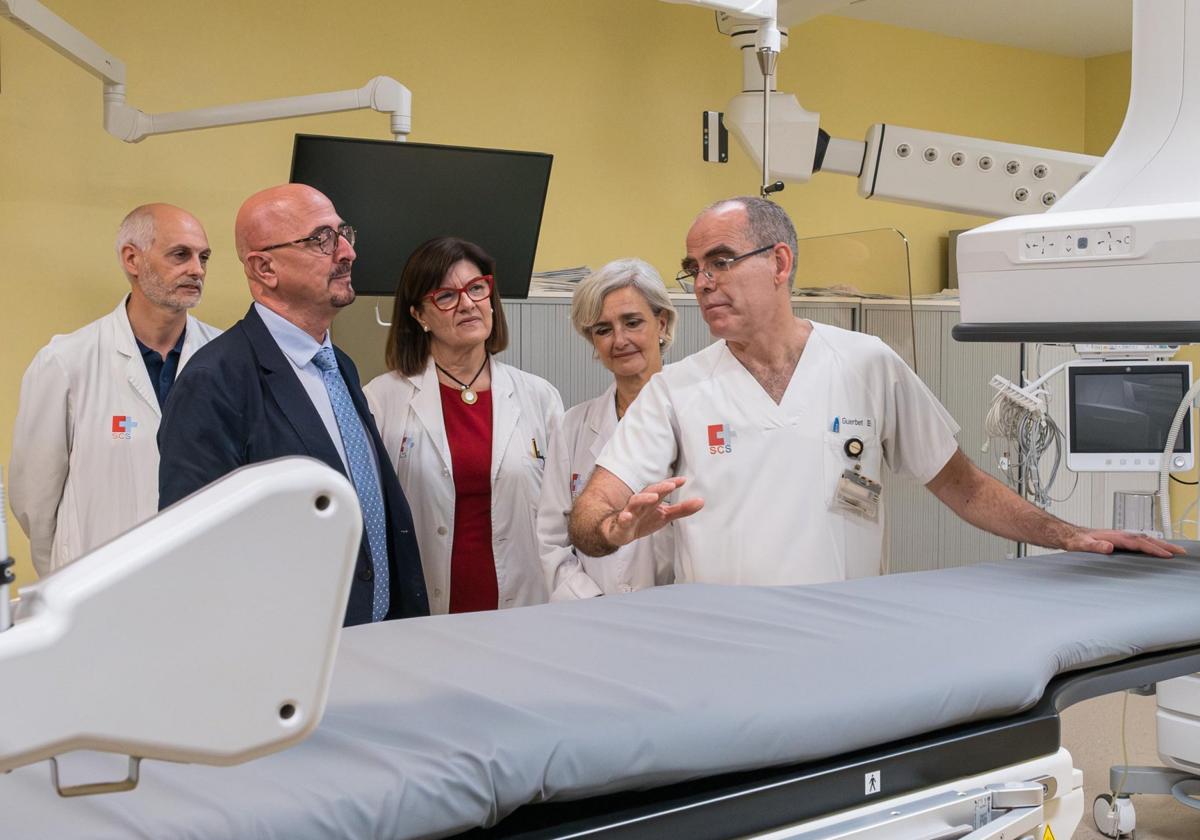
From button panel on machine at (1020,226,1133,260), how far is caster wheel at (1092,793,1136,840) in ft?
5.54

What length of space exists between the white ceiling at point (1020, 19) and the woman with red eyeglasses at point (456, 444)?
369cm

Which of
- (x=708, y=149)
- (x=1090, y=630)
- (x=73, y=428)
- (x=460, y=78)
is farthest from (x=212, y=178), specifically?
(x=1090, y=630)

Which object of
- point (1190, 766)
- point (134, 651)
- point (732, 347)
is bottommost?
point (1190, 766)

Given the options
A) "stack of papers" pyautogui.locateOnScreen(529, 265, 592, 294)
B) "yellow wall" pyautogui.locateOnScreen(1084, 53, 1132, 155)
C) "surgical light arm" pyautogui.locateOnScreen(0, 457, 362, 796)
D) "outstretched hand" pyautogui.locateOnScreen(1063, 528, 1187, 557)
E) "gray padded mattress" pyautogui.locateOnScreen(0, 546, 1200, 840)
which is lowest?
"gray padded mattress" pyautogui.locateOnScreen(0, 546, 1200, 840)

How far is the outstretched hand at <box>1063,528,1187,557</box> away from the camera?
2.31 m

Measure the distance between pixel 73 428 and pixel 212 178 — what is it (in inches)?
55.5

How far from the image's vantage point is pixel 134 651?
91 centimetres

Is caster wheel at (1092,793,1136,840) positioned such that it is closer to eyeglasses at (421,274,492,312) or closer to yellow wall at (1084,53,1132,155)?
eyeglasses at (421,274,492,312)

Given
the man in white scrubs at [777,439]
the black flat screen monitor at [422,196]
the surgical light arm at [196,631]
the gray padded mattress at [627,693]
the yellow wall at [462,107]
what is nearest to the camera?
the surgical light arm at [196,631]

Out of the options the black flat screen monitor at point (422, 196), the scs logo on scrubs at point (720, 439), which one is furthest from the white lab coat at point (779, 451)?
the black flat screen monitor at point (422, 196)

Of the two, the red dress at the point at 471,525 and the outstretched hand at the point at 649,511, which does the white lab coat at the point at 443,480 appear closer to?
the red dress at the point at 471,525

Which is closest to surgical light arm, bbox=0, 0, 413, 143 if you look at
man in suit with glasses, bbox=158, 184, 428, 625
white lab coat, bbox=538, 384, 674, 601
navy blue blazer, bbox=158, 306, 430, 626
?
man in suit with glasses, bbox=158, 184, 428, 625

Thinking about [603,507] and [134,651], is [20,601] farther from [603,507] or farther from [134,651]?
[603,507]

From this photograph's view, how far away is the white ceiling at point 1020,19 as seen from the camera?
231 inches
